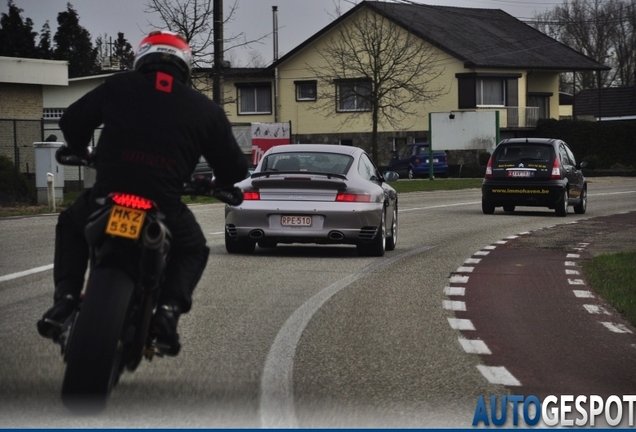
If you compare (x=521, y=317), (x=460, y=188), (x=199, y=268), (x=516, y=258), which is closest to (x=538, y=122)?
(x=460, y=188)

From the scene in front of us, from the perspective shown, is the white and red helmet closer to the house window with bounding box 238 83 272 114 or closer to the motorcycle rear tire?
the motorcycle rear tire

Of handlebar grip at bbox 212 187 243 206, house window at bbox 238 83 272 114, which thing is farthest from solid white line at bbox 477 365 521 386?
house window at bbox 238 83 272 114

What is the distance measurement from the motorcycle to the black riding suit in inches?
6.8

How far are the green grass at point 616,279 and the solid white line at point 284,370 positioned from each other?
8.28ft

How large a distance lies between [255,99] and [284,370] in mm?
70576

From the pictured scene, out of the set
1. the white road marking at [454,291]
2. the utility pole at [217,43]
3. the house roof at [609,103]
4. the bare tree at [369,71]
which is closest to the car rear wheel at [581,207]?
the utility pole at [217,43]

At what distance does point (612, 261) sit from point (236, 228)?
451 centimetres

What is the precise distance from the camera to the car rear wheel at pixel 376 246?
52.0 feet

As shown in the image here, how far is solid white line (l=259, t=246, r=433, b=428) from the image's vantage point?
6.14 m

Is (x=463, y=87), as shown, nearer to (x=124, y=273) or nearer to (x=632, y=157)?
(x=632, y=157)

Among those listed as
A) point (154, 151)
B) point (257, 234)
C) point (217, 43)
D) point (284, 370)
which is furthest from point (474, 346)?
point (217, 43)

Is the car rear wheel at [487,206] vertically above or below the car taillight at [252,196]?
below

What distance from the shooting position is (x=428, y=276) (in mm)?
13789

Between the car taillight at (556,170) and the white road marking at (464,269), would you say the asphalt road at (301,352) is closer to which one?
the white road marking at (464,269)
